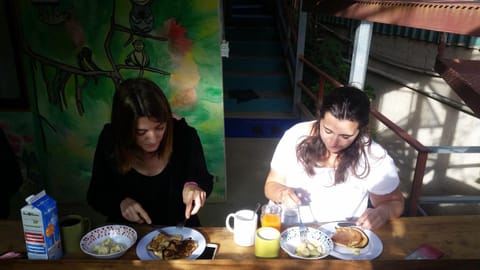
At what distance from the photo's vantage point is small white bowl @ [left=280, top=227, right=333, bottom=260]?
4.39 ft

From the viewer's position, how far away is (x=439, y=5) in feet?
2.87

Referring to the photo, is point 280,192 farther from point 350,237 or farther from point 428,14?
point 428,14

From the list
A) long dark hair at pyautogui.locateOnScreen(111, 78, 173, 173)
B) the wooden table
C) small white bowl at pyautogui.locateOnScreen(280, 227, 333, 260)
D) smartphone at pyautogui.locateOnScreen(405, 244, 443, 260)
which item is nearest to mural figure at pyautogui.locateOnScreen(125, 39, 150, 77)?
long dark hair at pyautogui.locateOnScreen(111, 78, 173, 173)

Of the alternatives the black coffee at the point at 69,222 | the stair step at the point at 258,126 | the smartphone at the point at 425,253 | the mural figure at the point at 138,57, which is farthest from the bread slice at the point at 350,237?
the stair step at the point at 258,126

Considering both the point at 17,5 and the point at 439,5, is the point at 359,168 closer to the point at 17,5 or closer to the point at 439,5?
the point at 439,5

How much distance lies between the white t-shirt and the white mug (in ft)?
1.63

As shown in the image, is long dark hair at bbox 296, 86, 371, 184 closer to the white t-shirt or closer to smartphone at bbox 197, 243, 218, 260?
the white t-shirt

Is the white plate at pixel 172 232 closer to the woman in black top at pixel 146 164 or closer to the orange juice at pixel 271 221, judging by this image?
the woman in black top at pixel 146 164

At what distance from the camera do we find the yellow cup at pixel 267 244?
127 centimetres

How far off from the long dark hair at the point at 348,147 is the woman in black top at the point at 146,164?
0.53 meters

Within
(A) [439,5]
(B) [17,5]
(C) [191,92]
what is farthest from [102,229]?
(B) [17,5]

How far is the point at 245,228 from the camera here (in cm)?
134

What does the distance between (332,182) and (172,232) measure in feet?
2.66

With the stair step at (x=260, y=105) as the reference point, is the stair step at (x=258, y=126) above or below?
below
